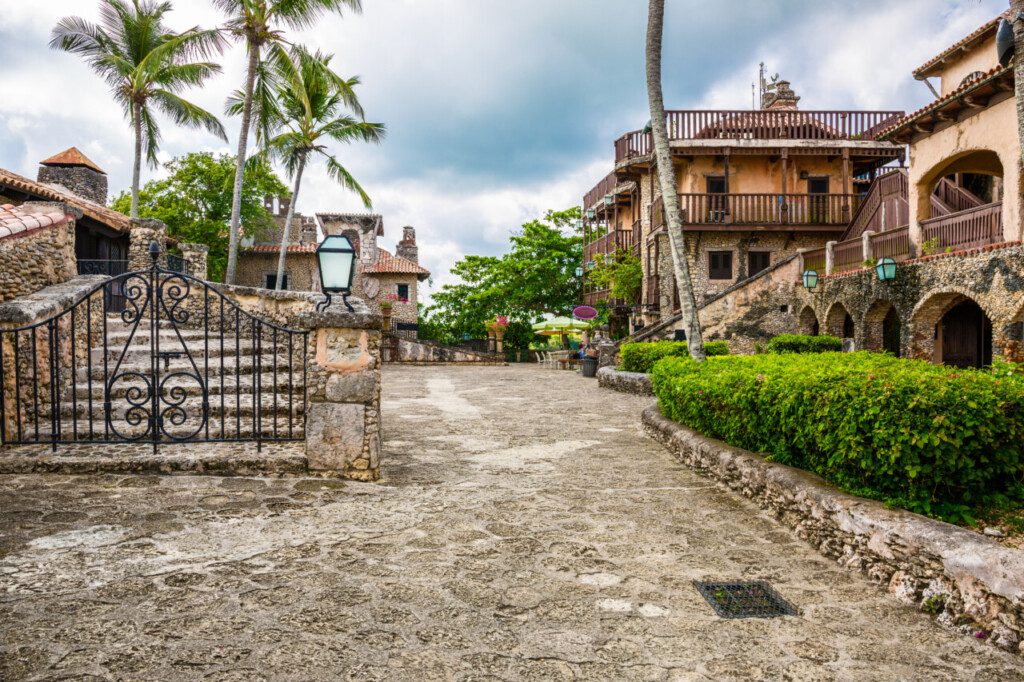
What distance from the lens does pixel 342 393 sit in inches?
217

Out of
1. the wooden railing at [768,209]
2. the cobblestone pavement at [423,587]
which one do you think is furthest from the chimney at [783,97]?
the cobblestone pavement at [423,587]

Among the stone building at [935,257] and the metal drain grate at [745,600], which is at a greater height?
the stone building at [935,257]

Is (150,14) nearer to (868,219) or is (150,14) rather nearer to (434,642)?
(868,219)

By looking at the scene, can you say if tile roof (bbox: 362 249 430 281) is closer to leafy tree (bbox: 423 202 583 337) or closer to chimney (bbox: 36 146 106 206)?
leafy tree (bbox: 423 202 583 337)

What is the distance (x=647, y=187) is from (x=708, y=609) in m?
23.5

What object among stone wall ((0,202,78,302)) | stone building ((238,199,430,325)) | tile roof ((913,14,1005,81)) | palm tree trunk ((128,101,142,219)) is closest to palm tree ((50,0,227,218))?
palm tree trunk ((128,101,142,219))

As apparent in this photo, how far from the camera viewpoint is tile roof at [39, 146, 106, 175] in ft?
85.8

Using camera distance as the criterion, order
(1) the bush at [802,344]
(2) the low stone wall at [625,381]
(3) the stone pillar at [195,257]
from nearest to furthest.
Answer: (2) the low stone wall at [625,381] < (1) the bush at [802,344] < (3) the stone pillar at [195,257]

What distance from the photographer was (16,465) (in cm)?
532

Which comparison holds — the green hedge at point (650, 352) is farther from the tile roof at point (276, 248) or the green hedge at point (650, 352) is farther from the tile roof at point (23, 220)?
the tile roof at point (276, 248)

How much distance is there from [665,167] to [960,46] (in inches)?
467

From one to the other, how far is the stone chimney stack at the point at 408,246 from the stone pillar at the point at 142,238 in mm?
20526

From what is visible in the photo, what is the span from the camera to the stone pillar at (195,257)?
1906 cm

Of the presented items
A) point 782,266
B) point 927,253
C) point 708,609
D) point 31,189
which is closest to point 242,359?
point 708,609
